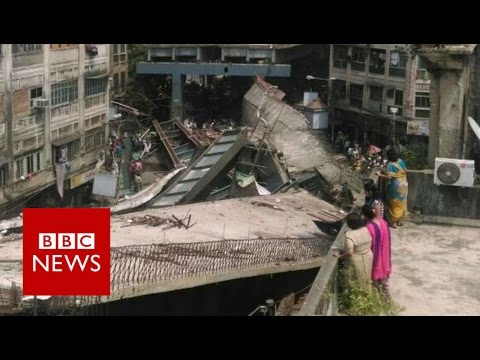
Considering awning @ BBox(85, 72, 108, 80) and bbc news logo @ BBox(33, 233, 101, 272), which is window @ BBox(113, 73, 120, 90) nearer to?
awning @ BBox(85, 72, 108, 80)

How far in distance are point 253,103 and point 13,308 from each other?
937 inches

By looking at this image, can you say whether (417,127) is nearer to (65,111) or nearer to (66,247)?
(65,111)

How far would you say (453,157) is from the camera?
11.0 meters

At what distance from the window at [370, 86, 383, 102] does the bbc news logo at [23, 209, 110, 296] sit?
29.3 m

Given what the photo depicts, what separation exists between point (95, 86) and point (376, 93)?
13830mm

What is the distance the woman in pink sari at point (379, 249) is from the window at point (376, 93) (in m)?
29.3

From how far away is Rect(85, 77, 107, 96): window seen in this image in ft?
116

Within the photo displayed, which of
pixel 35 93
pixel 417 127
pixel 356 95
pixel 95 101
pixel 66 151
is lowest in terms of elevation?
pixel 66 151

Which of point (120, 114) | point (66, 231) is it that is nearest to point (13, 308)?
point (66, 231)

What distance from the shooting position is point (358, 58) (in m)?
36.9

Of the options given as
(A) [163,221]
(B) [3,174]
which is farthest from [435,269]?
(B) [3,174]

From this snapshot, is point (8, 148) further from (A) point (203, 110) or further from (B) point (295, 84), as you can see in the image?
(B) point (295, 84)

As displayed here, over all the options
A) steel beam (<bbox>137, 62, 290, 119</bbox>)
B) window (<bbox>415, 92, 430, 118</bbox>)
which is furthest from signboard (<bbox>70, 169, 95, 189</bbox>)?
window (<bbox>415, 92, 430, 118</bbox>)

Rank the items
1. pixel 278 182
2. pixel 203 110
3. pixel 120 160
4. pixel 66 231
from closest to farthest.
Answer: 1. pixel 66 231
2. pixel 278 182
3. pixel 120 160
4. pixel 203 110
